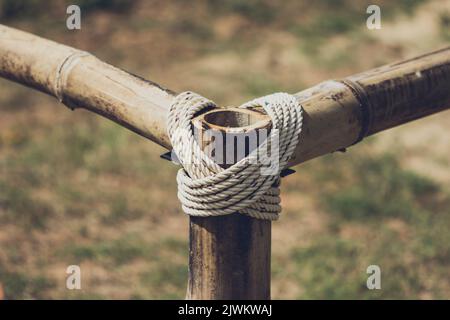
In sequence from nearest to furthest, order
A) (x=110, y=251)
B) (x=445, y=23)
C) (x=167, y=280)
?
1. (x=167, y=280)
2. (x=110, y=251)
3. (x=445, y=23)

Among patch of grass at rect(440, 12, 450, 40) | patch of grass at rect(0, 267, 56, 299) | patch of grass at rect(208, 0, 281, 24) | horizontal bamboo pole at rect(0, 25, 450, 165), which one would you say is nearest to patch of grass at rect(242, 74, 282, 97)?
patch of grass at rect(208, 0, 281, 24)

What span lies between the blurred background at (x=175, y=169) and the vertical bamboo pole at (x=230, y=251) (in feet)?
6.57

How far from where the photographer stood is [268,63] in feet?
19.9

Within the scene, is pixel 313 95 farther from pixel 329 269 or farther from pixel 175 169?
pixel 175 169

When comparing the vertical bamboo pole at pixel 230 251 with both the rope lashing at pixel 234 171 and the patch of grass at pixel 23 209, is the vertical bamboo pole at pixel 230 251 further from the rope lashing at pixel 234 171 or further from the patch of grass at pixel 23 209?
the patch of grass at pixel 23 209

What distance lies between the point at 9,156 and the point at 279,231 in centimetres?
182

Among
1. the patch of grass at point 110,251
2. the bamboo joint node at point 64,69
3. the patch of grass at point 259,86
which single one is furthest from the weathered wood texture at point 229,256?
the patch of grass at point 259,86

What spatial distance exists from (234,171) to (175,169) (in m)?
3.22

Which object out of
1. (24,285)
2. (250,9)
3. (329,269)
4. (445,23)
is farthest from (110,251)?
(445,23)

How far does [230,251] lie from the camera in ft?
5.82

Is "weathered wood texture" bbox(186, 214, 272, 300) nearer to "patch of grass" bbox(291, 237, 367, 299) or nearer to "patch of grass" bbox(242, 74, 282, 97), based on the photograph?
"patch of grass" bbox(291, 237, 367, 299)

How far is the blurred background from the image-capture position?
3.97 meters
